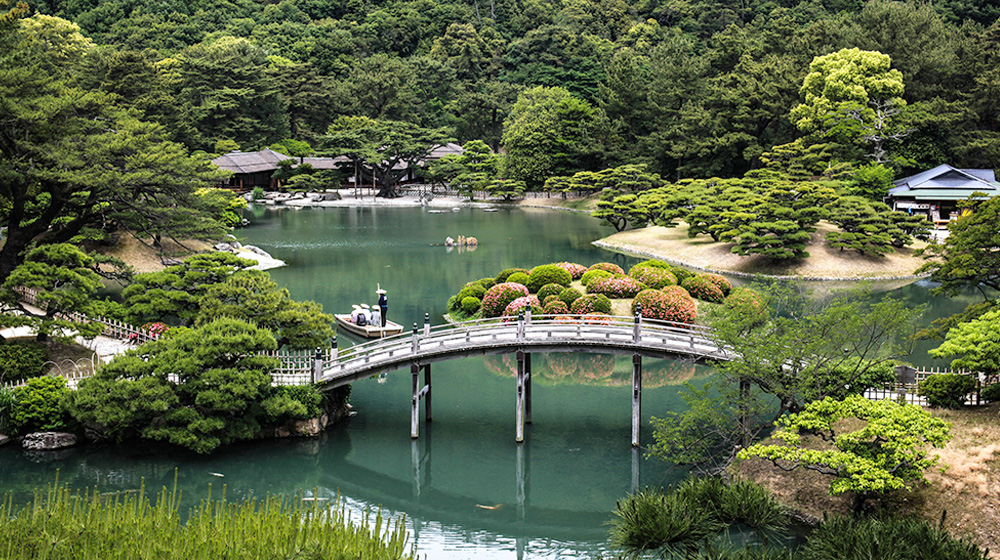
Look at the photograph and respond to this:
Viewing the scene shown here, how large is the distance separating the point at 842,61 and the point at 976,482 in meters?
45.9

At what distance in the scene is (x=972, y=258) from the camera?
21.2m

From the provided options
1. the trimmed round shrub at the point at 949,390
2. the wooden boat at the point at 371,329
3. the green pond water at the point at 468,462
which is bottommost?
the green pond water at the point at 468,462

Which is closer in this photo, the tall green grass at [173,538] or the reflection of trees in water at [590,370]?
the tall green grass at [173,538]

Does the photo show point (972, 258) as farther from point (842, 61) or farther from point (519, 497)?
point (842, 61)

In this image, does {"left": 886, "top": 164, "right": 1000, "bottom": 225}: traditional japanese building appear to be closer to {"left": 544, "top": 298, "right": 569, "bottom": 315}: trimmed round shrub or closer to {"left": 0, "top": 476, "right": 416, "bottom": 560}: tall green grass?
{"left": 544, "top": 298, "right": 569, "bottom": 315}: trimmed round shrub

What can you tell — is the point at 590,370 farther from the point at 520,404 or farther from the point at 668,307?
the point at 520,404

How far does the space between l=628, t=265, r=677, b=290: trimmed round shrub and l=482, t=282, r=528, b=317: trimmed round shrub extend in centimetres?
459

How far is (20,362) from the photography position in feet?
74.8

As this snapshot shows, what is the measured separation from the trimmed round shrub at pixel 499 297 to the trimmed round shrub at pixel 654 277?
459 cm

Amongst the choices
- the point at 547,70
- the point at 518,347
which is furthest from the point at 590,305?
the point at 547,70

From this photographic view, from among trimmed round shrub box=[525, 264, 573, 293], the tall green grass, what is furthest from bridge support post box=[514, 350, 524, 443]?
trimmed round shrub box=[525, 264, 573, 293]

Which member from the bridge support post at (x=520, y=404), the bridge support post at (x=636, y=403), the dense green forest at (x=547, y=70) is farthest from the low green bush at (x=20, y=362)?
the bridge support post at (x=636, y=403)

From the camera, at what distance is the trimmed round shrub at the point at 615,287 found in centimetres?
3266

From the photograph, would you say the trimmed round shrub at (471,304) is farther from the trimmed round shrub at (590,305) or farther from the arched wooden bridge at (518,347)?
the arched wooden bridge at (518,347)
